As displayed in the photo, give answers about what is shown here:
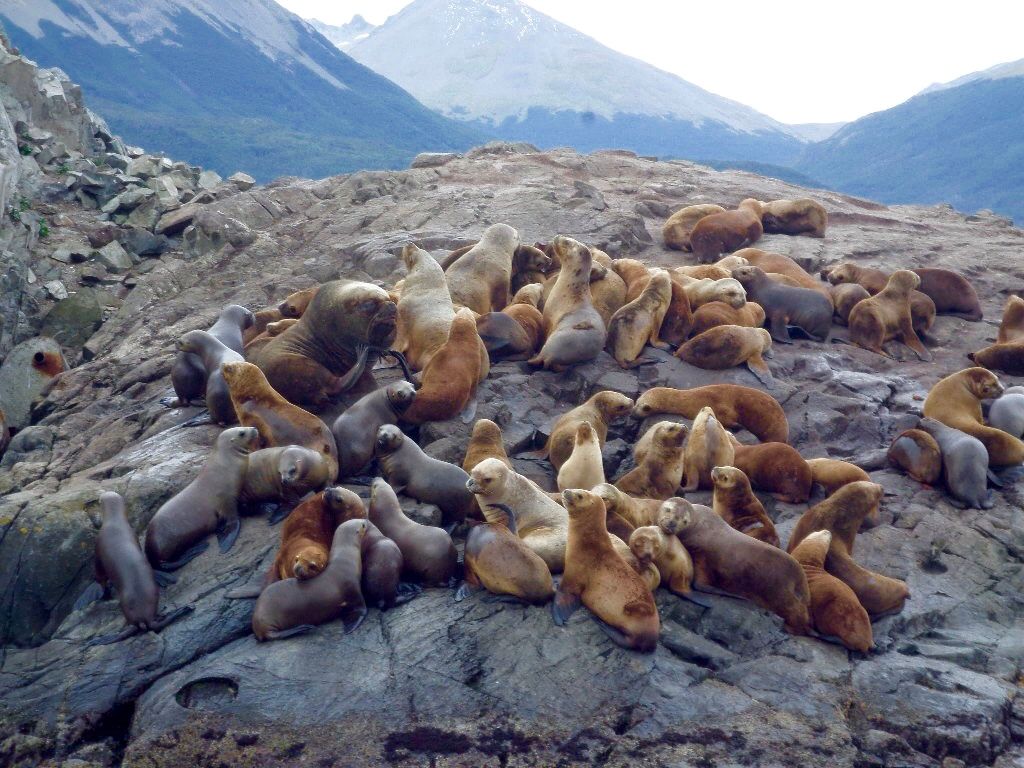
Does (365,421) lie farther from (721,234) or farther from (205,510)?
(721,234)

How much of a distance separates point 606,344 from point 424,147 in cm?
2676

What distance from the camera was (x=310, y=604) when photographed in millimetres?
4883

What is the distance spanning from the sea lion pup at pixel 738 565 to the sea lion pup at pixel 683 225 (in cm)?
717

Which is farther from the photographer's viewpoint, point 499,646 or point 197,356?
point 197,356

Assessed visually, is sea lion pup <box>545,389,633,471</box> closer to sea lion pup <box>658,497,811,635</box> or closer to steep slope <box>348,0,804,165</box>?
sea lion pup <box>658,497,811,635</box>

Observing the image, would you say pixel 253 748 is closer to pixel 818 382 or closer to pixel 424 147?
pixel 818 382

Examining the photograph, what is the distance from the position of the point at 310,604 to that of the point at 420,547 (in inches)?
31.6

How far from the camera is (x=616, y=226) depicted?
480 inches

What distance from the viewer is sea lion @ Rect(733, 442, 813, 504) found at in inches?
257

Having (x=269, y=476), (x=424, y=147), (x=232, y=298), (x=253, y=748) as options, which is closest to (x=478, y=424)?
(x=269, y=476)

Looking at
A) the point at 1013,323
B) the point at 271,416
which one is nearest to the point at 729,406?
the point at 271,416

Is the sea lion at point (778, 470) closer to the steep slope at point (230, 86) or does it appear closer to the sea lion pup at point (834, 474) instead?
the sea lion pup at point (834, 474)

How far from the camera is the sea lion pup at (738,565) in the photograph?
5172mm

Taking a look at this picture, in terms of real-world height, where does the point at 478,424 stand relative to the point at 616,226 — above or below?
below
